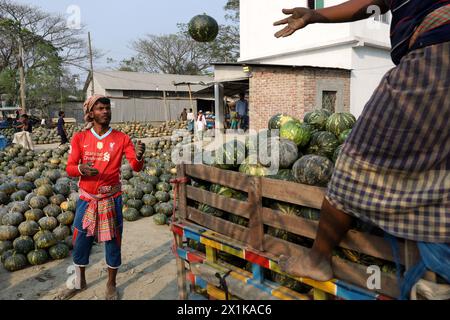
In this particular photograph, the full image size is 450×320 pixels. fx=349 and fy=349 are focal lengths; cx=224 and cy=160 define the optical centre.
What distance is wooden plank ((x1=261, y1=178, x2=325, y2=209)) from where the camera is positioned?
82.9 inches

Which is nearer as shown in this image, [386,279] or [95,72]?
[386,279]

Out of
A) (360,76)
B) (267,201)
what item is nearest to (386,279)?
(267,201)

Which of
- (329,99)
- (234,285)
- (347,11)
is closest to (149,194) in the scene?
(234,285)

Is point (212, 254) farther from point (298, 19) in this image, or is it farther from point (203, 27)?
point (203, 27)

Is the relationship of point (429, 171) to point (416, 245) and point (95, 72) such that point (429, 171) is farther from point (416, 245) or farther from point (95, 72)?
point (95, 72)

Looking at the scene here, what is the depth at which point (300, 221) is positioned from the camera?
2215 mm

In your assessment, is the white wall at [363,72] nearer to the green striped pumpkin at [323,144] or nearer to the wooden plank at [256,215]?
the green striped pumpkin at [323,144]

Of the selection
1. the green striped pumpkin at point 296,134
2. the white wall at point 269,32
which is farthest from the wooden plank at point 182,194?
the white wall at point 269,32

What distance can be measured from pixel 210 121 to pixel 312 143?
67.6 feet

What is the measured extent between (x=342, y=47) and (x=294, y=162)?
1530 cm

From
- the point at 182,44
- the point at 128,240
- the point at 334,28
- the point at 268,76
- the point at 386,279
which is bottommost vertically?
the point at 128,240

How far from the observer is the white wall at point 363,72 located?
16.4m

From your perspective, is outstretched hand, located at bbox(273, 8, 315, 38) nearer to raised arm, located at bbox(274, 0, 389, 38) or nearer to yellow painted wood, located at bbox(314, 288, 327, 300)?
raised arm, located at bbox(274, 0, 389, 38)

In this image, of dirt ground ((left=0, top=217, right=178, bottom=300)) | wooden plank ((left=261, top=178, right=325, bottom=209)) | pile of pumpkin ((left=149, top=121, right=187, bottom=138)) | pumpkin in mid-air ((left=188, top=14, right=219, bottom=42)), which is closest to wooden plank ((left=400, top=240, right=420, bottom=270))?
wooden plank ((left=261, top=178, right=325, bottom=209))
